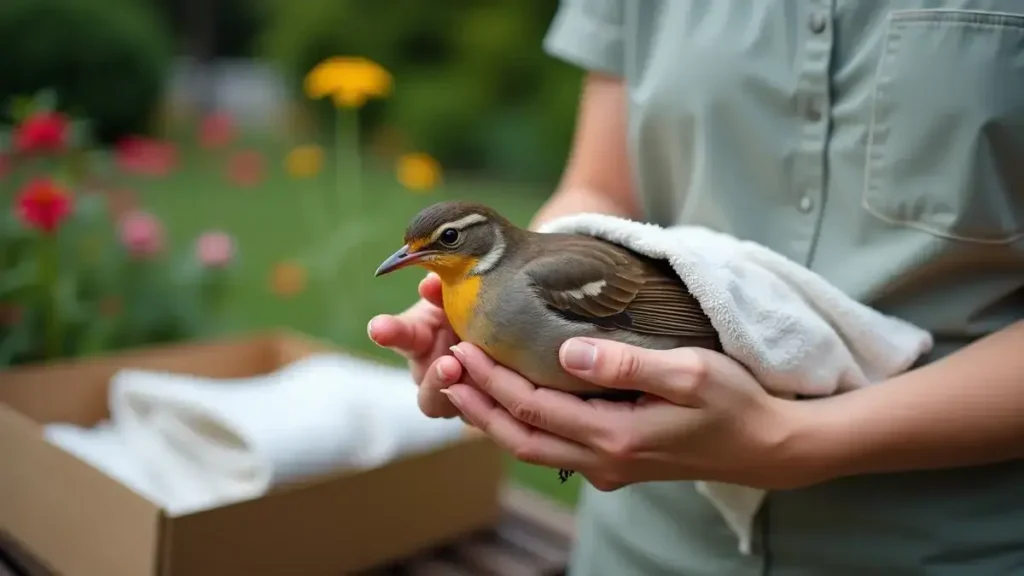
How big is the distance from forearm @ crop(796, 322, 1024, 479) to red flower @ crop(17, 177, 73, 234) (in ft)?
4.84

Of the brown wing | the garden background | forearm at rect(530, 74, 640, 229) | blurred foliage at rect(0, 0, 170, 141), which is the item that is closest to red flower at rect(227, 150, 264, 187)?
the garden background

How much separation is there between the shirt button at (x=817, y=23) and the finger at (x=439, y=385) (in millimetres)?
521

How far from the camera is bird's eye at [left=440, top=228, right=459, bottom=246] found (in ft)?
3.39

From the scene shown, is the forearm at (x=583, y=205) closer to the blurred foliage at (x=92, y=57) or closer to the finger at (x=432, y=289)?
the finger at (x=432, y=289)

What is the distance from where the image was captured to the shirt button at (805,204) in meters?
1.04

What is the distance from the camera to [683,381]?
33.4 inches

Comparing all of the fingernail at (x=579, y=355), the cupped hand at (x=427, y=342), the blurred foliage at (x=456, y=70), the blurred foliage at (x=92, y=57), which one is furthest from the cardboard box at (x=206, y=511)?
the blurred foliage at (x=456, y=70)

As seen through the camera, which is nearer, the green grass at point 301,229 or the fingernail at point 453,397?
the fingernail at point 453,397

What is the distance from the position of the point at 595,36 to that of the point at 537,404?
21.5 inches

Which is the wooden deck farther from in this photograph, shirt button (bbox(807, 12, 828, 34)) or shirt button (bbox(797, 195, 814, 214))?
shirt button (bbox(807, 12, 828, 34))

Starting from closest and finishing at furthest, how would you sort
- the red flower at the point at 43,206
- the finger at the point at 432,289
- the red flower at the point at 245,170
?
the finger at the point at 432,289 → the red flower at the point at 43,206 → the red flower at the point at 245,170

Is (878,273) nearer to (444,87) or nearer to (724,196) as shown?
(724,196)

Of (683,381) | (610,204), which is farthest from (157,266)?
(683,381)

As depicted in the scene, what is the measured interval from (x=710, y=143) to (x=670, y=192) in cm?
12
